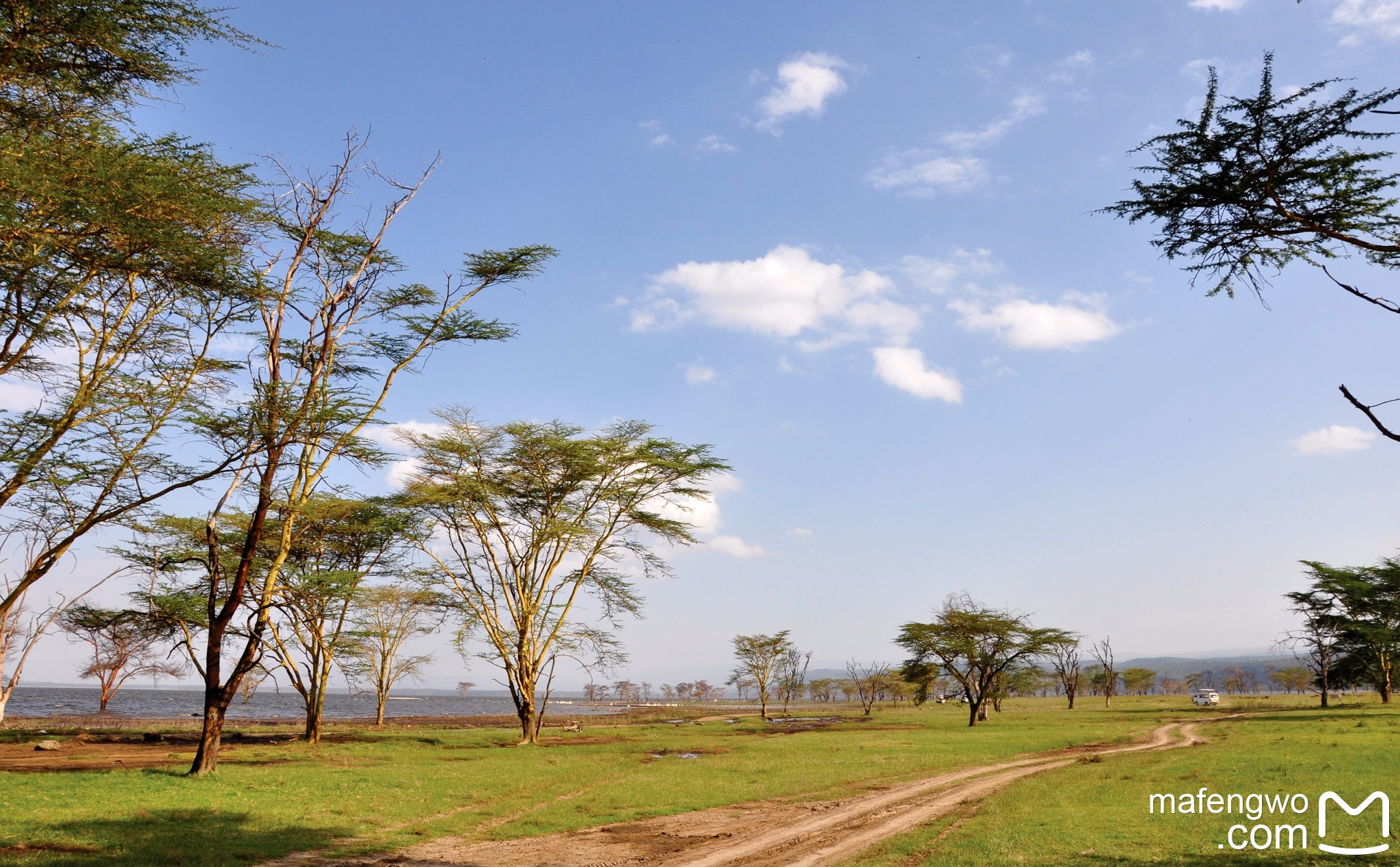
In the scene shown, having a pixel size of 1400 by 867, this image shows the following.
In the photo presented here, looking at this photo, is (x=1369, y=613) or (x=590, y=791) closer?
(x=590, y=791)

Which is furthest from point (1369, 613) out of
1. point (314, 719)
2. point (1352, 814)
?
point (314, 719)

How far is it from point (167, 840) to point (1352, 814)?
63.0 feet

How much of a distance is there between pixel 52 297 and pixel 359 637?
20.7 m

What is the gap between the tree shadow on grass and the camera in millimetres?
9438

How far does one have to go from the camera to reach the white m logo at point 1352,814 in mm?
9422

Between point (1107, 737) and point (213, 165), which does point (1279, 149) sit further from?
point (1107, 737)

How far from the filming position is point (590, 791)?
1738cm

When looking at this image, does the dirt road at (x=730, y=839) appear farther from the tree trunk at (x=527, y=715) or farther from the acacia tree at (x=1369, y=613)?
the acacia tree at (x=1369, y=613)

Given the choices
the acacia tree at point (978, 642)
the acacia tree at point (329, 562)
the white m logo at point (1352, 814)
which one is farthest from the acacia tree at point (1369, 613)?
the acacia tree at point (329, 562)

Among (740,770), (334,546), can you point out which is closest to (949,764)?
(740,770)

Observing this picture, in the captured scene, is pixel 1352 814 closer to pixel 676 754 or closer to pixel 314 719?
pixel 676 754

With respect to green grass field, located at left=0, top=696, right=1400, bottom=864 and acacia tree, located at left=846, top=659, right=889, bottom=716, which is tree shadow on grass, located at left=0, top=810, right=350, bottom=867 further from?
acacia tree, located at left=846, top=659, right=889, bottom=716

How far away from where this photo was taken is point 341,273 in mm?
19062

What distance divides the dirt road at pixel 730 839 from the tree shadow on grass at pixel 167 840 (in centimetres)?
99
